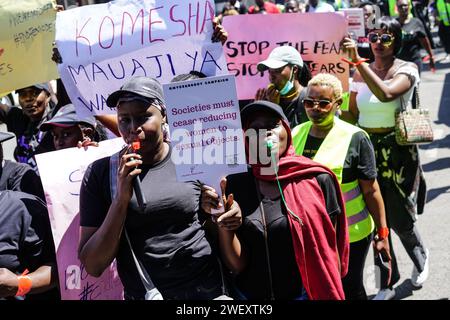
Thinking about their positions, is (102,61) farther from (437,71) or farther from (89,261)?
(437,71)

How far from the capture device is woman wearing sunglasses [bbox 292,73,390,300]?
153 inches

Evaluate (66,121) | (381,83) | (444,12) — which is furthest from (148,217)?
(444,12)

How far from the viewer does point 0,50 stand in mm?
4309

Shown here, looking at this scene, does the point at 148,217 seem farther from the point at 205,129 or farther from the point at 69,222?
the point at 69,222

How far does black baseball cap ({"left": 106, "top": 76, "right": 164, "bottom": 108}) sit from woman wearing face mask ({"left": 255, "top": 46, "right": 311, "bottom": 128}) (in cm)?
184

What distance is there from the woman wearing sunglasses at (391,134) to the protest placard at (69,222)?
6.98ft

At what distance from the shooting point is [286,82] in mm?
4617

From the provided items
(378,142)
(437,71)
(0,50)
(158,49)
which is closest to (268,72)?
(378,142)

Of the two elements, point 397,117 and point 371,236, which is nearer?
point 371,236

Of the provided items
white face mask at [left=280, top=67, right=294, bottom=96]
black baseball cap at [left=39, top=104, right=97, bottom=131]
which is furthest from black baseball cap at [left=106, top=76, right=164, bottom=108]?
white face mask at [left=280, top=67, right=294, bottom=96]

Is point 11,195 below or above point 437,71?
above

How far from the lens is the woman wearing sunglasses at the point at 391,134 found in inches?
190

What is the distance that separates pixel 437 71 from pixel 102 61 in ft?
39.6
